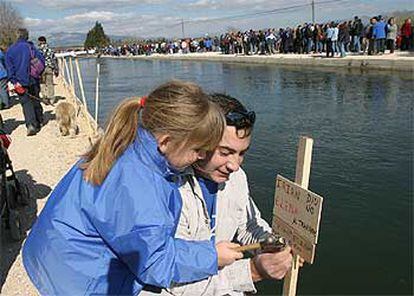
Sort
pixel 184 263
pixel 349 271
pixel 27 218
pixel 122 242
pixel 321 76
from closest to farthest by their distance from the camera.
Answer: pixel 122 242, pixel 184 263, pixel 349 271, pixel 27 218, pixel 321 76

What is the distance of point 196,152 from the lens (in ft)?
5.93

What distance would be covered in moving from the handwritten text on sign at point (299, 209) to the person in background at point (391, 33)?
19.5m

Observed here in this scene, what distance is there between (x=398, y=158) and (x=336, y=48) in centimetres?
1570

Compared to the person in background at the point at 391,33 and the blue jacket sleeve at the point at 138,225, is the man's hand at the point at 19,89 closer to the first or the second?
the blue jacket sleeve at the point at 138,225

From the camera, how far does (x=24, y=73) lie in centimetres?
916

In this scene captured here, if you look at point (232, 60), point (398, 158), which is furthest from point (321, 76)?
point (232, 60)

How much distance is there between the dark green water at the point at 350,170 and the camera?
4.61 m

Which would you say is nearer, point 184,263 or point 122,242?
point 122,242

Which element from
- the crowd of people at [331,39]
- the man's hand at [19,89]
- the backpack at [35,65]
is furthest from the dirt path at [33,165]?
the crowd of people at [331,39]

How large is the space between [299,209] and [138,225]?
741 millimetres

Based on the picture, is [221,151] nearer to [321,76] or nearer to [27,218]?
[27,218]

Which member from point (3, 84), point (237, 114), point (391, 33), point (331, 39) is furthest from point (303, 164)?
point (331, 39)

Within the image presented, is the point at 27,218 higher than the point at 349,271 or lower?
higher

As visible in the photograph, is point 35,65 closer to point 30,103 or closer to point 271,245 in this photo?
point 30,103
